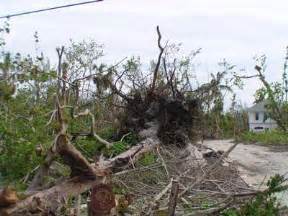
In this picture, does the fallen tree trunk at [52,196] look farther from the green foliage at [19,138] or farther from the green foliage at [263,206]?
the green foliage at [19,138]

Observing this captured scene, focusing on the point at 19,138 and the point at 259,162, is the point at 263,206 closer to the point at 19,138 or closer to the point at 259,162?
the point at 19,138

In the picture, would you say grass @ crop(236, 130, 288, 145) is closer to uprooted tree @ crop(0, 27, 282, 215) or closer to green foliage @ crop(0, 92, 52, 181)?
uprooted tree @ crop(0, 27, 282, 215)

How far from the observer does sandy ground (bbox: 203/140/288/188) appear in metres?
7.61

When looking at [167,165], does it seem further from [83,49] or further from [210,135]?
[83,49]

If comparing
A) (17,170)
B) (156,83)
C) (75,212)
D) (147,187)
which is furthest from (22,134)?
(156,83)

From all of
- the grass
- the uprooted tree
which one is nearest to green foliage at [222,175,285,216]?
the uprooted tree

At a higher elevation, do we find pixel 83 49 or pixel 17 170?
pixel 83 49

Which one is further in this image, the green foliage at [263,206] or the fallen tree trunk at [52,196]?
the green foliage at [263,206]

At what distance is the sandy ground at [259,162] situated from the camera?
7.61m

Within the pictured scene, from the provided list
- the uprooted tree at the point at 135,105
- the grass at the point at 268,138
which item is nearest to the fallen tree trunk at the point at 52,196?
the uprooted tree at the point at 135,105

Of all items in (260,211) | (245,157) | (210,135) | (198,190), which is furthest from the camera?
(210,135)

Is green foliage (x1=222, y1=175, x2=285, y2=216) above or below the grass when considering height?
below

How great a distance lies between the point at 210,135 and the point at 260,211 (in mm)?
8854

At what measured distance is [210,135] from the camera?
13.1m
